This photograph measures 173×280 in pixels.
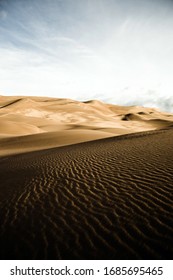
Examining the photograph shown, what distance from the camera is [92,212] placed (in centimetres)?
517

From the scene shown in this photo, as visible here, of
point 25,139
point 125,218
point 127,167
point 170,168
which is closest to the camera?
point 125,218

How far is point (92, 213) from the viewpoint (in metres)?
5.12

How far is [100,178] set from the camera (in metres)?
7.51

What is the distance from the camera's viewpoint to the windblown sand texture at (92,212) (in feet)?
12.8

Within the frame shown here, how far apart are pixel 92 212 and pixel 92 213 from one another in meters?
0.05

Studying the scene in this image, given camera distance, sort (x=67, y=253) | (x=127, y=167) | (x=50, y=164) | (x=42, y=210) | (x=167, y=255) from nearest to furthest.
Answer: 1. (x=167, y=255)
2. (x=67, y=253)
3. (x=42, y=210)
4. (x=127, y=167)
5. (x=50, y=164)

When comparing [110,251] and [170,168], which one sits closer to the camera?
[110,251]

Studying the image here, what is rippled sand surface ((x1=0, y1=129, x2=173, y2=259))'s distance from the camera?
391 cm

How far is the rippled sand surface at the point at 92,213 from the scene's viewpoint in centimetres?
391
